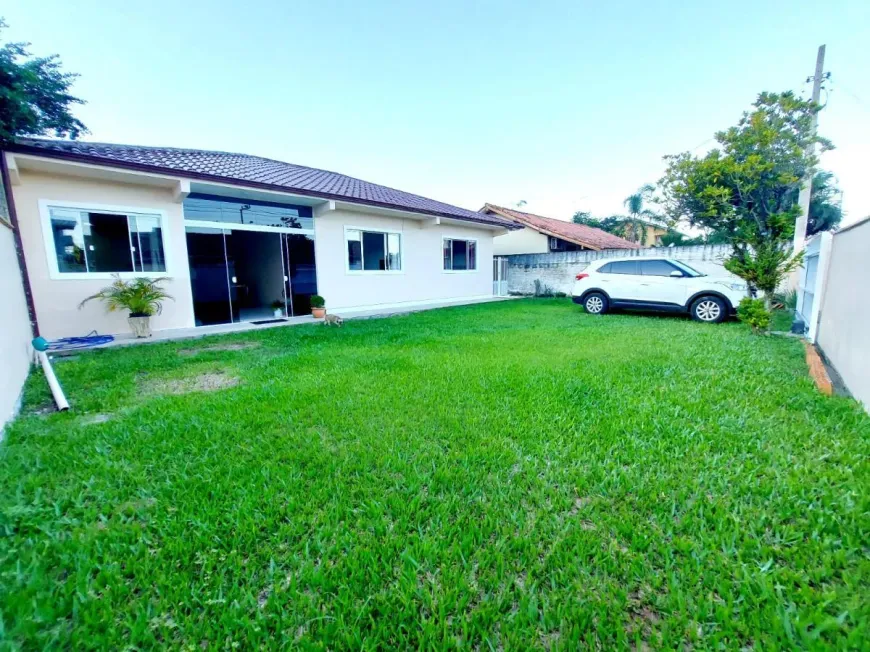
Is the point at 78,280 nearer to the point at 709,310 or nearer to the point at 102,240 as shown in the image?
the point at 102,240

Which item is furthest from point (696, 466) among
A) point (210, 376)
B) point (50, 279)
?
point (50, 279)

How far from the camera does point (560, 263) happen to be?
1530cm

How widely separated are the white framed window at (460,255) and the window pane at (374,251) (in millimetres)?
2829

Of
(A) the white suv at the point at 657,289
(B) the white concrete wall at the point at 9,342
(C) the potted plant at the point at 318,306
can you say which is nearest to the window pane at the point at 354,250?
(C) the potted plant at the point at 318,306

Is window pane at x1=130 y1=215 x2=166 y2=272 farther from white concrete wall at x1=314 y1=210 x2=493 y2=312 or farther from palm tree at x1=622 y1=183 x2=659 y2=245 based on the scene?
palm tree at x1=622 y1=183 x2=659 y2=245

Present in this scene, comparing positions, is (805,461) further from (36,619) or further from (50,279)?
(50,279)

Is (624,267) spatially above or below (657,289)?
above

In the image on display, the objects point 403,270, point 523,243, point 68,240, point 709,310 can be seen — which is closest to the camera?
point 68,240

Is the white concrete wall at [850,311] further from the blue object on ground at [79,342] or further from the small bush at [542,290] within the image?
the small bush at [542,290]

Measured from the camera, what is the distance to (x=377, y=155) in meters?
16.0

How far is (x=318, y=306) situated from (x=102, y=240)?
4.31m

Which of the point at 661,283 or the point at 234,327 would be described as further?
the point at 661,283

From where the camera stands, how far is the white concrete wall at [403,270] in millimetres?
9930

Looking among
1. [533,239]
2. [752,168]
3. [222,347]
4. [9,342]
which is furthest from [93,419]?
[533,239]
